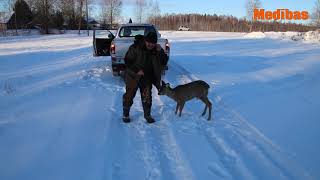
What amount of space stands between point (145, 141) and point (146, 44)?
71.9 inches

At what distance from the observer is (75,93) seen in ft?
29.9

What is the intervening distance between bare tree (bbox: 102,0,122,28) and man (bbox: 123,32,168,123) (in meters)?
57.6

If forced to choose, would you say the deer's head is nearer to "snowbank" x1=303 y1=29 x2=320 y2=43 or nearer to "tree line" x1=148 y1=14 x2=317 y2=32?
A: "snowbank" x1=303 y1=29 x2=320 y2=43

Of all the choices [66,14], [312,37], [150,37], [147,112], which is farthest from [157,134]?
[66,14]

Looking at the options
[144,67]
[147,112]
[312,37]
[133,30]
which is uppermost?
[312,37]

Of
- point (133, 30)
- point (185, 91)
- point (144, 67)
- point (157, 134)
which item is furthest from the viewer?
point (133, 30)

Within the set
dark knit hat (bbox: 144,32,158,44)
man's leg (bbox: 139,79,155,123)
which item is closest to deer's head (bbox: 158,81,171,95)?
man's leg (bbox: 139,79,155,123)

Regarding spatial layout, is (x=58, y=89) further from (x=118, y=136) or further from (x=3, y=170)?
(x=3, y=170)

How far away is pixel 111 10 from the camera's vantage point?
62.5m

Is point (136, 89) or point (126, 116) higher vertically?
point (136, 89)

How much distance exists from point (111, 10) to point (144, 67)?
58.3m

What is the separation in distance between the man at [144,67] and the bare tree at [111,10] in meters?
57.6

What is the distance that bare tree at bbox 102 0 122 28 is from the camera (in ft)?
207

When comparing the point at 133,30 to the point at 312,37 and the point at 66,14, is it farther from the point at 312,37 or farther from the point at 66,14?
the point at 66,14
